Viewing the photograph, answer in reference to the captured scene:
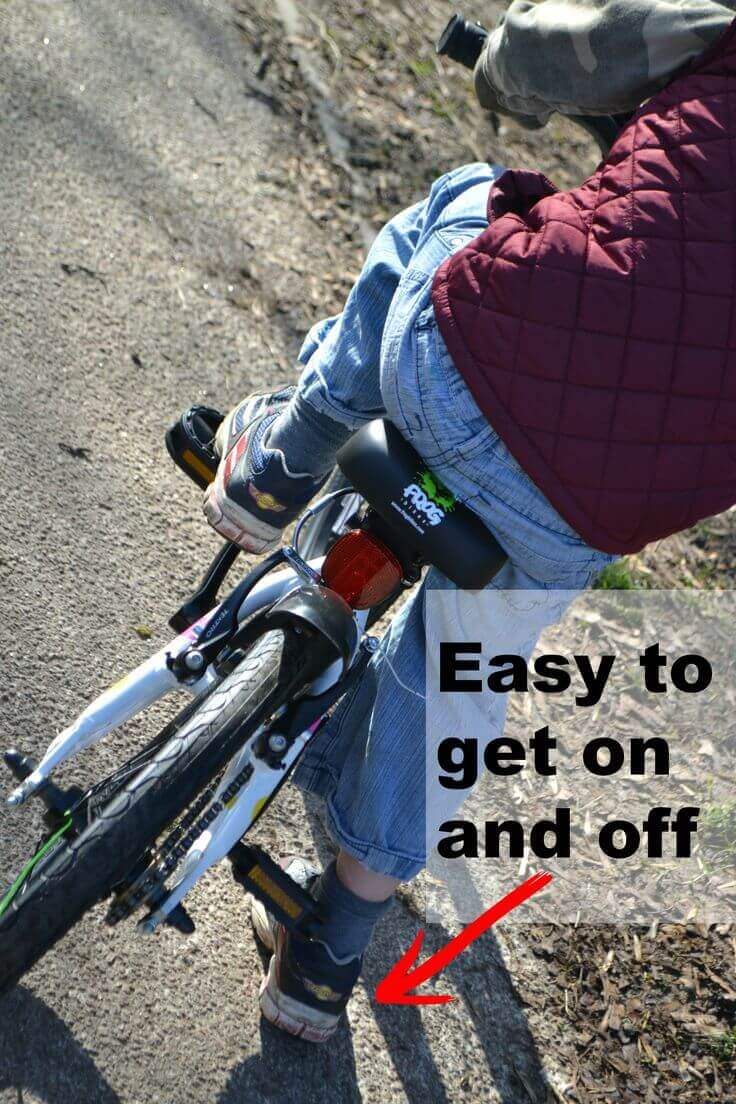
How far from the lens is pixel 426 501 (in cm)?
229

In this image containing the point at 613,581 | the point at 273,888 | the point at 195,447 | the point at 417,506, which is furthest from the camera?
the point at 613,581

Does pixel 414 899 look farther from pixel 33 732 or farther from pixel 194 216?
pixel 194 216

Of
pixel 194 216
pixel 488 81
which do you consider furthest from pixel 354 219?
pixel 488 81

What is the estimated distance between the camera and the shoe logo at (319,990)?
2613mm

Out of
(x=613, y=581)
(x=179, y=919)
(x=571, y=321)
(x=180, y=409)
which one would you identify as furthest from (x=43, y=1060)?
(x=613, y=581)

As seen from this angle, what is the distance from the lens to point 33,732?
291 cm

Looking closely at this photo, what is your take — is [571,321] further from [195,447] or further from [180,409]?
[180,409]

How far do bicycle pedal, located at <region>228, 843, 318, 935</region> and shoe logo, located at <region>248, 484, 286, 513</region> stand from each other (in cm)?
72

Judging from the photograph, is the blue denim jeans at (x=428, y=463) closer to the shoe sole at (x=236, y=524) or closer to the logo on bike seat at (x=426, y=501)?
the logo on bike seat at (x=426, y=501)

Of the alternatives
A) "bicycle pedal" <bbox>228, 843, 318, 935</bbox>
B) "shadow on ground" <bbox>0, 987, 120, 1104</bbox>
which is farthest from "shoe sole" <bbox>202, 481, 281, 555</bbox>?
"shadow on ground" <bbox>0, 987, 120, 1104</bbox>

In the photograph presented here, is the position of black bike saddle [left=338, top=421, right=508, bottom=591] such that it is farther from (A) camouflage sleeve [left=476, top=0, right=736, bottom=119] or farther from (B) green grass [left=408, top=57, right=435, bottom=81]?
(B) green grass [left=408, top=57, right=435, bottom=81]

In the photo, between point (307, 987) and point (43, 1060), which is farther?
point (307, 987)

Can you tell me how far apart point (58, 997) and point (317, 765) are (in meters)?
0.74

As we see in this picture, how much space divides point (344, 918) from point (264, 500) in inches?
36.5
